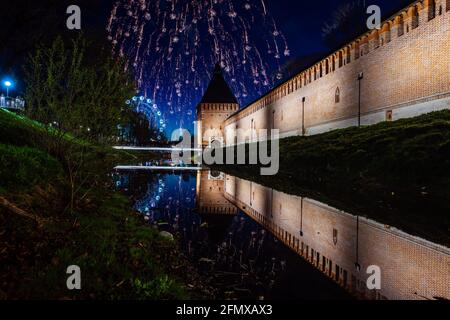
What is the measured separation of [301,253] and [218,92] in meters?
68.8

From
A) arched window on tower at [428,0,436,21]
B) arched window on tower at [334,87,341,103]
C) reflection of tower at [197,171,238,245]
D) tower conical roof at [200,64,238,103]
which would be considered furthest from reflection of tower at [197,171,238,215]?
tower conical roof at [200,64,238,103]

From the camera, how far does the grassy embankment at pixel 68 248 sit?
Answer: 3.12 m

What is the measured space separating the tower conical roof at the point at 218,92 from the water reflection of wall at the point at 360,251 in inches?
2518

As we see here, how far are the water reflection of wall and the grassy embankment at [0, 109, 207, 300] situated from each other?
186 centimetres

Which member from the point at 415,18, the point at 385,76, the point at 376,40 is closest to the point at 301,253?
the point at 415,18

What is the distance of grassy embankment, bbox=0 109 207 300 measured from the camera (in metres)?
3.12

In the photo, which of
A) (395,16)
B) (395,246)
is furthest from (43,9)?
(395,246)

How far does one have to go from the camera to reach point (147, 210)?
8188 millimetres

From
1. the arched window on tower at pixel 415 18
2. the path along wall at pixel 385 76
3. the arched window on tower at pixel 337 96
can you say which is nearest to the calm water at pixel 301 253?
the path along wall at pixel 385 76

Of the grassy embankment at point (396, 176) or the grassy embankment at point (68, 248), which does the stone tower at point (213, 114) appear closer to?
the grassy embankment at point (396, 176)

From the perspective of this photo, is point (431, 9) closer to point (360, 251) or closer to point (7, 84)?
point (360, 251)

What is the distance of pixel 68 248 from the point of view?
12.8ft

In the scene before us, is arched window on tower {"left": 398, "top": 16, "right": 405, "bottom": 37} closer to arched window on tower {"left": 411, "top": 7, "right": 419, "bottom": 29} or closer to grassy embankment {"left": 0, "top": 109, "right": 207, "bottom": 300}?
arched window on tower {"left": 411, "top": 7, "right": 419, "bottom": 29}
